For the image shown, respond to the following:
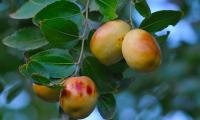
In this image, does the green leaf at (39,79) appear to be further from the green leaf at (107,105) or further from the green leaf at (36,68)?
the green leaf at (107,105)

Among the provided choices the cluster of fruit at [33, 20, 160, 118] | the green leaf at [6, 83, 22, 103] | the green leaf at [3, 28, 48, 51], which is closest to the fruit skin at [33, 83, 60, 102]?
the cluster of fruit at [33, 20, 160, 118]

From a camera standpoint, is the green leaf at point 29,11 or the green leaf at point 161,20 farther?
the green leaf at point 29,11

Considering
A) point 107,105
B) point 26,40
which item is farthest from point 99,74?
point 26,40

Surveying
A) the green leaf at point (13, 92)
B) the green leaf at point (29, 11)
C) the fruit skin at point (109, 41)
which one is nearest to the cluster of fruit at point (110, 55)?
the fruit skin at point (109, 41)

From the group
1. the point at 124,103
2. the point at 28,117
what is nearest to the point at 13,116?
the point at 28,117

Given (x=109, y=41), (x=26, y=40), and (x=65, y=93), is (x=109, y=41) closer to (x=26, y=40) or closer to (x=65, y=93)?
(x=65, y=93)

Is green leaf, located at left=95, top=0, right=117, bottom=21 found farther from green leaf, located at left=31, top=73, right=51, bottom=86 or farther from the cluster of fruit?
green leaf, located at left=31, top=73, right=51, bottom=86

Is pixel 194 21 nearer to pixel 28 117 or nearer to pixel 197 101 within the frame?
pixel 197 101
